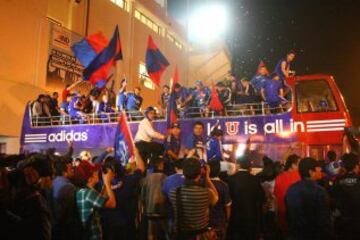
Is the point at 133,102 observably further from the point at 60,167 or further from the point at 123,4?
the point at 123,4

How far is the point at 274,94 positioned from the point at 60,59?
1285cm

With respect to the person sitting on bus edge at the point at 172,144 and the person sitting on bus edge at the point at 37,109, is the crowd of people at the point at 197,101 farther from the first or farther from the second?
the person sitting on bus edge at the point at 172,144

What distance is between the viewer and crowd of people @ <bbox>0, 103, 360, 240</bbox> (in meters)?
3.36

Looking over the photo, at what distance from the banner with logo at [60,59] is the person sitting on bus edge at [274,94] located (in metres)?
12.1

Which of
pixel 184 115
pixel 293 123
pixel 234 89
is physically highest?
pixel 234 89

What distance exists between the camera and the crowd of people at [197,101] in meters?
9.91

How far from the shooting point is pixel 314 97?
369 inches

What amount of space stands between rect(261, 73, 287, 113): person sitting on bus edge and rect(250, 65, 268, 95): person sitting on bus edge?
0.71 feet

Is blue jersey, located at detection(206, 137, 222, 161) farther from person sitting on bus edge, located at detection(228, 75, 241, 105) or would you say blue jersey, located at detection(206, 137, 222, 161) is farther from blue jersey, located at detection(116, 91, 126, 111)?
blue jersey, located at detection(116, 91, 126, 111)

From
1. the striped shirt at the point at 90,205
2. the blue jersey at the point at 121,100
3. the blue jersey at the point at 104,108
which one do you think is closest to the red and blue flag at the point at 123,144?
the striped shirt at the point at 90,205

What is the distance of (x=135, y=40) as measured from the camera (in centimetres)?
2484

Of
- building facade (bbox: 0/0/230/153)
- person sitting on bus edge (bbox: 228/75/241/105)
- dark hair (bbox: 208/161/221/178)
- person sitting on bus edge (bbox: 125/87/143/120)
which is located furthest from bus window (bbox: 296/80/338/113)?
building facade (bbox: 0/0/230/153)

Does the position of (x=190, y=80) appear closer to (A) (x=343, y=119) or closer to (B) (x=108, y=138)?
(B) (x=108, y=138)

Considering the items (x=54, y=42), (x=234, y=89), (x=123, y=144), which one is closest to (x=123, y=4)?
(x=54, y=42)
